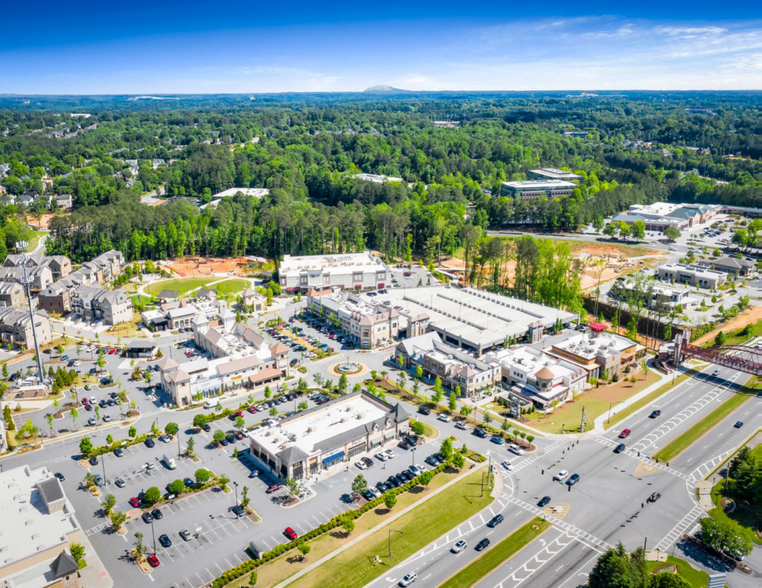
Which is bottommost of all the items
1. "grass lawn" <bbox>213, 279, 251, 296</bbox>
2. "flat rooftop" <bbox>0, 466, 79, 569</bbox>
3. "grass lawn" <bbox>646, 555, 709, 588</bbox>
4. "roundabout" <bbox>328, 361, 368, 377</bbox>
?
"grass lawn" <bbox>646, 555, 709, 588</bbox>

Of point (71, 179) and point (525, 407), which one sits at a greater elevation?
point (71, 179)

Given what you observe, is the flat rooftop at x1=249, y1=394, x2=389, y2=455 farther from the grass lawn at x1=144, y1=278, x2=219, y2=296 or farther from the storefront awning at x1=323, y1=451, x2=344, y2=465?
the grass lawn at x1=144, y1=278, x2=219, y2=296

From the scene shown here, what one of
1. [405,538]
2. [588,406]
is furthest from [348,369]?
[405,538]

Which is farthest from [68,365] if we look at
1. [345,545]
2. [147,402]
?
[345,545]

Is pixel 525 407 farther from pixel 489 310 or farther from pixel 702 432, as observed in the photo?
pixel 489 310

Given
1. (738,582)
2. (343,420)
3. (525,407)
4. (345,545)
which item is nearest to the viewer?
(738,582)

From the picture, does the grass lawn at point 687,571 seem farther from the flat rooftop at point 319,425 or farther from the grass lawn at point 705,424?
the flat rooftop at point 319,425

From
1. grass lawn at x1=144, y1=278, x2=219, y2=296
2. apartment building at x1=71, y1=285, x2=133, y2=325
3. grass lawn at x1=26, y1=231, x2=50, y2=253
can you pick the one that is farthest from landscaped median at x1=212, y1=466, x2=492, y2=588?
grass lawn at x1=26, y1=231, x2=50, y2=253
